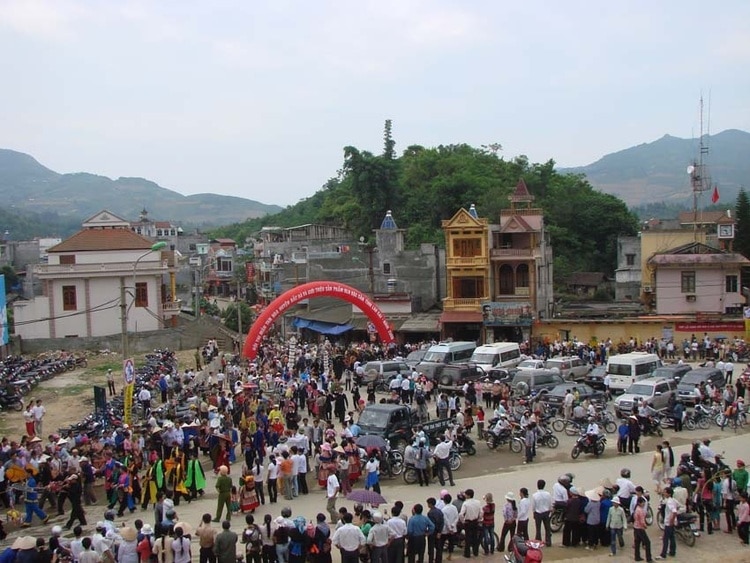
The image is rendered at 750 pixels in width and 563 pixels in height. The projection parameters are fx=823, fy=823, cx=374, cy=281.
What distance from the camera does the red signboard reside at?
4209cm

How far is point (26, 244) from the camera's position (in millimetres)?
103625

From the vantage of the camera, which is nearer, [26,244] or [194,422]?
[194,422]

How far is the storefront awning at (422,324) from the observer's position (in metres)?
48.2

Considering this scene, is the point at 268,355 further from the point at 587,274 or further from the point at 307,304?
the point at 587,274

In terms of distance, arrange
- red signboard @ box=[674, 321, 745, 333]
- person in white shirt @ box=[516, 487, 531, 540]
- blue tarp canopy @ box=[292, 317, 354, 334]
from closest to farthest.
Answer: person in white shirt @ box=[516, 487, 531, 540], red signboard @ box=[674, 321, 745, 333], blue tarp canopy @ box=[292, 317, 354, 334]

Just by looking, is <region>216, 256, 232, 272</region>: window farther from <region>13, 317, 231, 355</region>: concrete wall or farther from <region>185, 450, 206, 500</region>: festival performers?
<region>185, 450, 206, 500</region>: festival performers

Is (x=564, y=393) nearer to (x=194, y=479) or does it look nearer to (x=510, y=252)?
(x=194, y=479)

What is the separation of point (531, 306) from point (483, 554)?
33.9 meters

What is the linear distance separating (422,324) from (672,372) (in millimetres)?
20365

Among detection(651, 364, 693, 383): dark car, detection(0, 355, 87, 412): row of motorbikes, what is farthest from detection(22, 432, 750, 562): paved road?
detection(0, 355, 87, 412): row of motorbikes

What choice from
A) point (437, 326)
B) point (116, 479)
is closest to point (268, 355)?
point (437, 326)

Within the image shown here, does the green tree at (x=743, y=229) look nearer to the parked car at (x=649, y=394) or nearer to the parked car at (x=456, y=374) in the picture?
the parked car at (x=456, y=374)

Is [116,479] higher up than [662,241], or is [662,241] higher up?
[662,241]

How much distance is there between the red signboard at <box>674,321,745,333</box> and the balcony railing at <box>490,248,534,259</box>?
10122 millimetres
